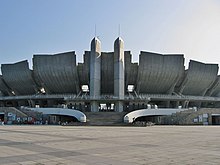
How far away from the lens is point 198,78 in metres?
63.2

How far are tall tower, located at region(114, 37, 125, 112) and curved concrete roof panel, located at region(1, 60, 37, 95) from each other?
70.5 ft

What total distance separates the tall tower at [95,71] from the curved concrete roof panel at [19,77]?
657 inches

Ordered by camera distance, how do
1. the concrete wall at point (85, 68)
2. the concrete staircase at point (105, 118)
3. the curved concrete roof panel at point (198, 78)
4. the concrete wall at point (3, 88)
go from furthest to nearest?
the concrete wall at point (3, 88) < the curved concrete roof panel at point (198, 78) < the concrete wall at point (85, 68) < the concrete staircase at point (105, 118)

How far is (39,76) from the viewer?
204ft

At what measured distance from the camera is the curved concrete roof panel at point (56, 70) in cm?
5916

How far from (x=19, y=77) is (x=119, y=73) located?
26380 millimetres

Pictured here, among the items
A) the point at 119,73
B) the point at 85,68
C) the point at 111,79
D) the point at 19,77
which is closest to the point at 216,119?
the point at 119,73

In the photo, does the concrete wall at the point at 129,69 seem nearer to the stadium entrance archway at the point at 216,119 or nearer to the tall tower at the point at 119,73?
the tall tower at the point at 119,73

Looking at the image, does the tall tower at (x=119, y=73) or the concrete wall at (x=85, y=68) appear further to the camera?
the concrete wall at (x=85, y=68)

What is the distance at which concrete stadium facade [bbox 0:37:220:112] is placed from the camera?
2180 inches

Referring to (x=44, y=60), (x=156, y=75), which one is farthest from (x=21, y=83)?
(x=156, y=75)

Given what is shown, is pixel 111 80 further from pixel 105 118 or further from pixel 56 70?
pixel 105 118

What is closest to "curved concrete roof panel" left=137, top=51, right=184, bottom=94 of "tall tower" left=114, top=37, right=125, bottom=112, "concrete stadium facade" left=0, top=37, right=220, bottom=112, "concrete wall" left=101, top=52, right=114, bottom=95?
"concrete stadium facade" left=0, top=37, right=220, bottom=112

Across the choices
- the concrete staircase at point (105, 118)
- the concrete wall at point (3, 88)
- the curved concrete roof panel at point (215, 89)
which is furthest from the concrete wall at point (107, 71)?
the curved concrete roof panel at point (215, 89)
